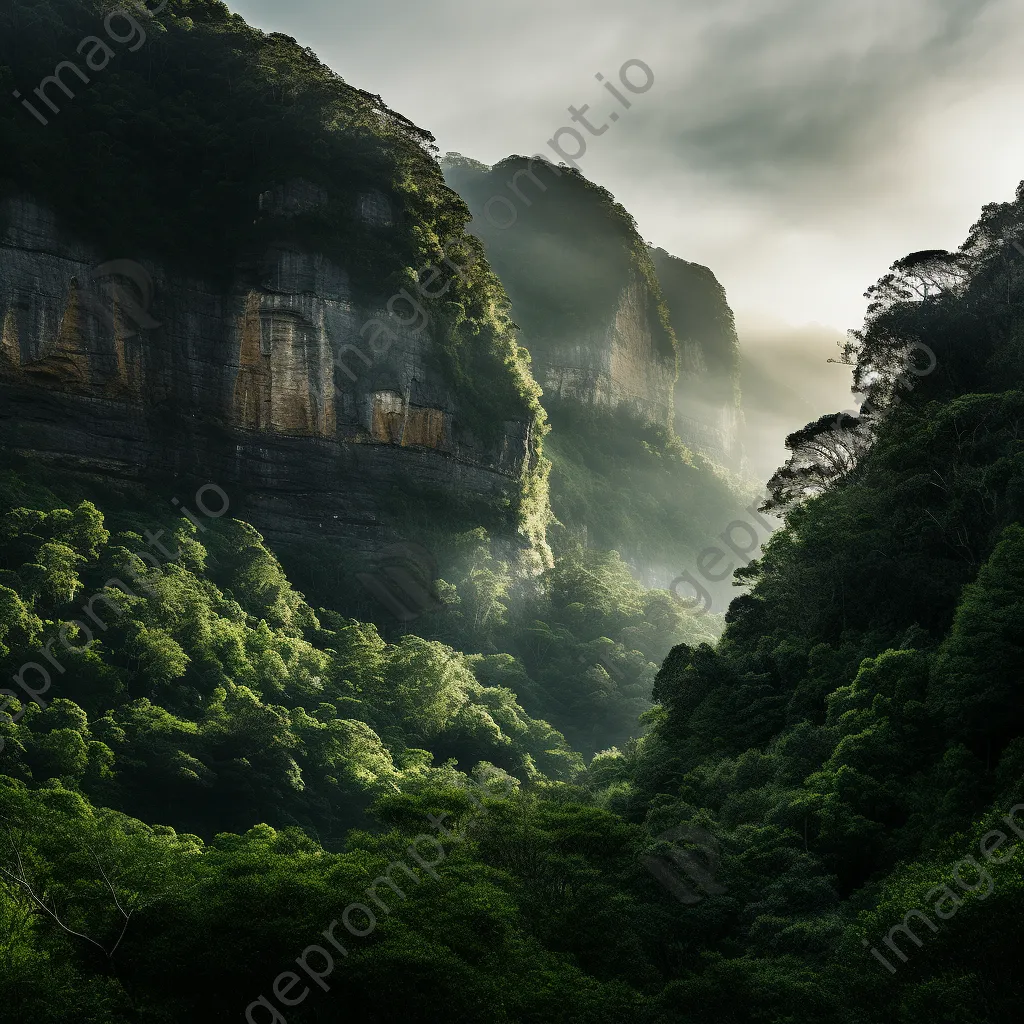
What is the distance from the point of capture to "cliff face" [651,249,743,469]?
129 m

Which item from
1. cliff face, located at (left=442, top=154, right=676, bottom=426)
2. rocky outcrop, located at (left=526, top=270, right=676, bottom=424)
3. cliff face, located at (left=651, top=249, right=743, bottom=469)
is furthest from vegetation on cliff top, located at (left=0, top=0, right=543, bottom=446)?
cliff face, located at (left=651, top=249, right=743, bottom=469)

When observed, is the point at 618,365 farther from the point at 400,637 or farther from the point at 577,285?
the point at 400,637

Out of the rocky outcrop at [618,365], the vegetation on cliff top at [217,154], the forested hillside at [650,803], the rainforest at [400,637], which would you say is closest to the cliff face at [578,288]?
the rocky outcrop at [618,365]

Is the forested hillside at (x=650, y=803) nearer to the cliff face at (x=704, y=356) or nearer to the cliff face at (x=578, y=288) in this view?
the cliff face at (x=578, y=288)

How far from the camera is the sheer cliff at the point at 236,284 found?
1882 inches

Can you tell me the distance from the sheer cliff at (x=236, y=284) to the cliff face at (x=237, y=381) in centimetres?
9

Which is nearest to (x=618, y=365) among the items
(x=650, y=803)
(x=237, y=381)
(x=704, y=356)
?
(x=704, y=356)

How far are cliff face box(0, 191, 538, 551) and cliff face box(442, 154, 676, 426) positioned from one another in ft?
138

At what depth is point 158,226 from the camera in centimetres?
5262

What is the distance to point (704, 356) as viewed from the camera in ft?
435

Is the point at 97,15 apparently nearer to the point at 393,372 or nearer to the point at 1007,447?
the point at 393,372

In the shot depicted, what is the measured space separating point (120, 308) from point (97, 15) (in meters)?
14.8

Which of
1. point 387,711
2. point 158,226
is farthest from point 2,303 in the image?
point 387,711

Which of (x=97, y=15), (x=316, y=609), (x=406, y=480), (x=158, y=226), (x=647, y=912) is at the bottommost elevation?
(x=647, y=912)
